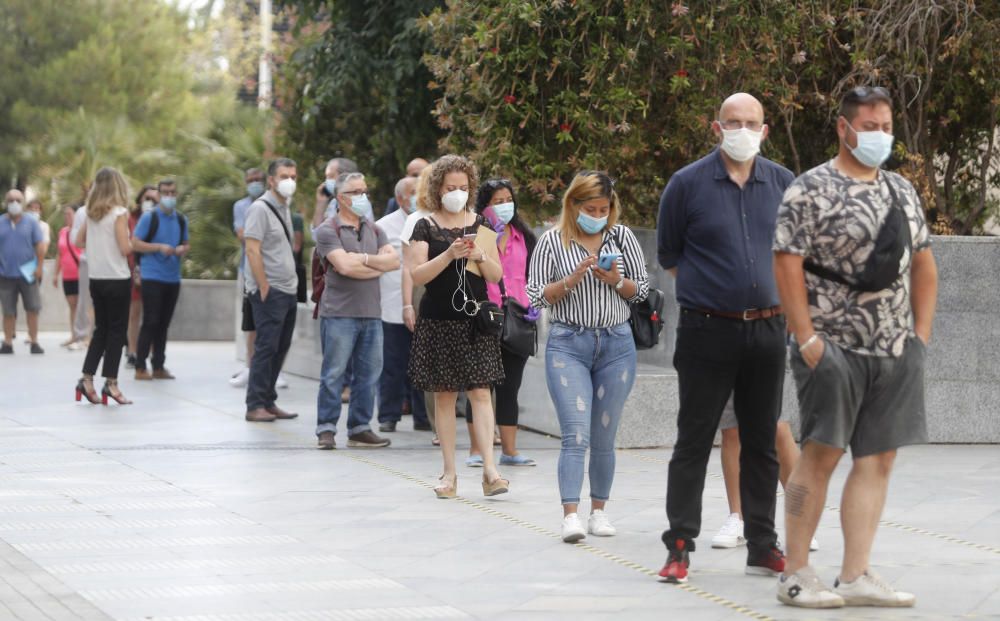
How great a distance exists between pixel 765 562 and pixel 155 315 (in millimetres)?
9657

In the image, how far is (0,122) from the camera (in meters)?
36.7

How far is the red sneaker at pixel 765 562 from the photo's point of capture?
272 inches

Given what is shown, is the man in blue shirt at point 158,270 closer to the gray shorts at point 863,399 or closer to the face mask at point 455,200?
the face mask at point 455,200

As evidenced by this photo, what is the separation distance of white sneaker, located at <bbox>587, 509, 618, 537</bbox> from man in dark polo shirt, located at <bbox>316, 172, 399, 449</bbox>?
348 cm

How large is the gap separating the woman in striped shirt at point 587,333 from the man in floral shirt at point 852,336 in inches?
63.1

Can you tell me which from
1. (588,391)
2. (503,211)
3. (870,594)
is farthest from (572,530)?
(503,211)

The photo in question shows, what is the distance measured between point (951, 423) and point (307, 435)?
438 cm

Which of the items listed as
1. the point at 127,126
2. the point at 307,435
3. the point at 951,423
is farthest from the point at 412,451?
the point at 127,126

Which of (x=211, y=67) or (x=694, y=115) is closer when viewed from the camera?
(x=694, y=115)

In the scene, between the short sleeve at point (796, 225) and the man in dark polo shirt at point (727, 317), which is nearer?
the short sleeve at point (796, 225)

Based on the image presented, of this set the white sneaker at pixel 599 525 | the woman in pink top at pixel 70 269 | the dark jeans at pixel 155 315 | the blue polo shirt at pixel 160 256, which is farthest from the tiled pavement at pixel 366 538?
the woman in pink top at pixel 70 269

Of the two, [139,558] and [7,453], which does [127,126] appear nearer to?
[7,453]

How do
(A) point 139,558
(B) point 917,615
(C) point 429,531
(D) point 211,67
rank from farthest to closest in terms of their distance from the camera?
(D) point 211,67, (C) point 429,531, (A) point 139,558, (B) point 917,615

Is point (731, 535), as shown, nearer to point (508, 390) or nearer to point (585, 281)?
point (585, 281)
